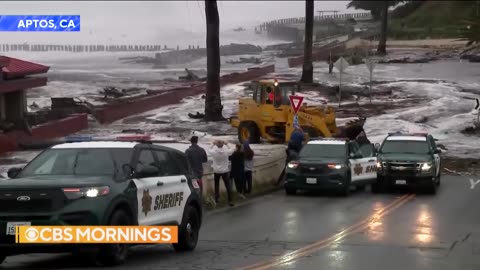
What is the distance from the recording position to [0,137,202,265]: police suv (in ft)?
31.8

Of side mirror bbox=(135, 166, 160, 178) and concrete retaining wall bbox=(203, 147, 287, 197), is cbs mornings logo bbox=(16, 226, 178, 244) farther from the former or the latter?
concrete retaining wall bbox=(203, 147, 287, 197)

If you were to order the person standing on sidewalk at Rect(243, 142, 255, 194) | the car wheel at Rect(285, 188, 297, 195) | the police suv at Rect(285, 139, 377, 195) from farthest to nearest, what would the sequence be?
the car wheel at Rect(285, 188, 297, 195) < the police suv at Rect(285, 139, 377, 195) < the person standing on sidewalk at Rect(243, 142, 255, 194)

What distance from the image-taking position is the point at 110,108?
43906 mm

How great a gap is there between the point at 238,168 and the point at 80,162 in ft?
36.2

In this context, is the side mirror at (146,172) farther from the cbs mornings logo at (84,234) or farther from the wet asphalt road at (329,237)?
the wet asphalt road at (329,237)

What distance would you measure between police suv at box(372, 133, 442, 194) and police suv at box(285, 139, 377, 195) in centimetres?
50

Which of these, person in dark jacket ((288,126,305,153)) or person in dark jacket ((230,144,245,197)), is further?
person in dark jacket ((288,126,305,153))

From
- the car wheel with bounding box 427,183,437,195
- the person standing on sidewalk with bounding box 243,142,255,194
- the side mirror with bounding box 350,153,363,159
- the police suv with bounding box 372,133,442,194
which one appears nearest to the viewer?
the person standing on sidewalk with bounding box 243,142,255,194

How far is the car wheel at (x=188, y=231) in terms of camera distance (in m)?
12.3

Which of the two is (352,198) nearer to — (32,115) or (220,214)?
(220,214)

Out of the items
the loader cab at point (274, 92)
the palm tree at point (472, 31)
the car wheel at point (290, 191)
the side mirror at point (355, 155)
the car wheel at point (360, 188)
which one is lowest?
the car wheel at point (360, 188)

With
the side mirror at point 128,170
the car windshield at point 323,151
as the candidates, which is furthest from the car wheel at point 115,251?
the car windshield at point 323,151

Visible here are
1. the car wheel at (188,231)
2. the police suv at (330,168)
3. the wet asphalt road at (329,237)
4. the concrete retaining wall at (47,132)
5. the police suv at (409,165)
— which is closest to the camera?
the wet asphalt road at (329,237)

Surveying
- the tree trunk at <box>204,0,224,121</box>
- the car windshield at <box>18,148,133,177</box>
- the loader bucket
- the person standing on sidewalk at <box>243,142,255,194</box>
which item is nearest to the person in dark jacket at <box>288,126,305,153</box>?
the person standing on sidewalk at <box>243,142,255,194</box>
